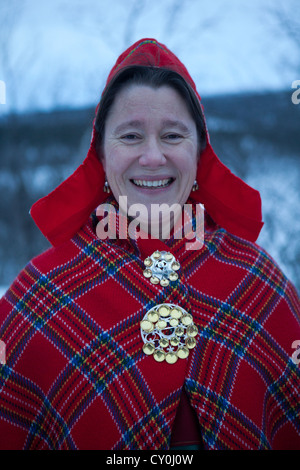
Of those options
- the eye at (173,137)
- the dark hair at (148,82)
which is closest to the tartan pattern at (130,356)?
the eye at (173,137)

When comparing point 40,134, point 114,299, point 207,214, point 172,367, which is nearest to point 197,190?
point 207,214

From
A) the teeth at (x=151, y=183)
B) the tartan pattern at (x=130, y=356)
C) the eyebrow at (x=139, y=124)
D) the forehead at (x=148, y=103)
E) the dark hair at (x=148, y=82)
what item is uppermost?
the dark hair at (x=148, y=82)

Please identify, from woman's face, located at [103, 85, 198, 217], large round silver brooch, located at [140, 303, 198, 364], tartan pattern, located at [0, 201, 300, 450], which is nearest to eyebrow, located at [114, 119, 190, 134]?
woman's face, located at [103, 85, 198, 217]

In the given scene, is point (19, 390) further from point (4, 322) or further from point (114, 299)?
point (114, 299)

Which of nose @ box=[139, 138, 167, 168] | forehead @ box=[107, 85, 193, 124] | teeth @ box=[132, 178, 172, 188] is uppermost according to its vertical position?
forehead @ box=[107, 85, 193, 124]

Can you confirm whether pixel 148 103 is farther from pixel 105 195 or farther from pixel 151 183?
pixel 105 195

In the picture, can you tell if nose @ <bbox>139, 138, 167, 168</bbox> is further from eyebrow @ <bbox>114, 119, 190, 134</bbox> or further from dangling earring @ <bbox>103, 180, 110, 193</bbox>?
dangling earring @ <bbox>103, 180, 110, 193</bbox>

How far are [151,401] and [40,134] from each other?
8.95ft

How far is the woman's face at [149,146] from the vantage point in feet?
5.24

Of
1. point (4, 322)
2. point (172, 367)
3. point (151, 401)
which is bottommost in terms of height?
point (151, 401)

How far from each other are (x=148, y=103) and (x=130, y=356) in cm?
87

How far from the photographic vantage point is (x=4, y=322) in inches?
63.4

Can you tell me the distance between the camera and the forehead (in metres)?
1.60

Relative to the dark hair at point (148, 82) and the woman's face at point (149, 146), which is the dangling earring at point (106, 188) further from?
the dark hair at point (148, 82)
